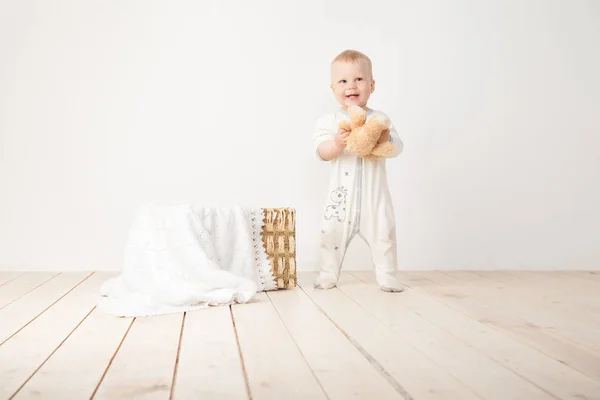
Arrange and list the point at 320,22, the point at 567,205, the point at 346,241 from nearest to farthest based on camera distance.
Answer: the point at 346,241, the point at 320,22, the point at 567,205

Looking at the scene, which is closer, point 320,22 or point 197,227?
point 197,227

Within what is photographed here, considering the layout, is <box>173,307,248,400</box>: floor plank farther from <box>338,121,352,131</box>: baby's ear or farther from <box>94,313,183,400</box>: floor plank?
<box>338,121,352,131</box>: baby's ear

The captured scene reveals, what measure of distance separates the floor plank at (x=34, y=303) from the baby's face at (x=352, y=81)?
1220 millimetres

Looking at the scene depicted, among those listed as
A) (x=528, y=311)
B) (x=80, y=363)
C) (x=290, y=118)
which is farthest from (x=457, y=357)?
(x=290, y=118)

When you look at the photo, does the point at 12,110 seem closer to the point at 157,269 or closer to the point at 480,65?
the point at 157,269

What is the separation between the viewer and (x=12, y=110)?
8.51 ft

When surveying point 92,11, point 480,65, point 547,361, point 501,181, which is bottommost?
point 547,361

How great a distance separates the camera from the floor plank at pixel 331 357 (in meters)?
1.10

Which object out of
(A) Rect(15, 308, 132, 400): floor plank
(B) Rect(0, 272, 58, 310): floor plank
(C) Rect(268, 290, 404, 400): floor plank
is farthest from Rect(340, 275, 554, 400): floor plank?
(B) Rect(0, 272, 58, 310): floor plank

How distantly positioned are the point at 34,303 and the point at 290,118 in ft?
4.39

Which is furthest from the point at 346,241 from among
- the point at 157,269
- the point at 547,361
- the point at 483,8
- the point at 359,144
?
the point at 483,8

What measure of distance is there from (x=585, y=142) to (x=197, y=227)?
1.97 meters

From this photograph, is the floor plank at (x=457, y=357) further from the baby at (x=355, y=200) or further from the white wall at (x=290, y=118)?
the white wall at (x=290, y=118)

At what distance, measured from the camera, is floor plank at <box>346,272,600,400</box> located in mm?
1136
